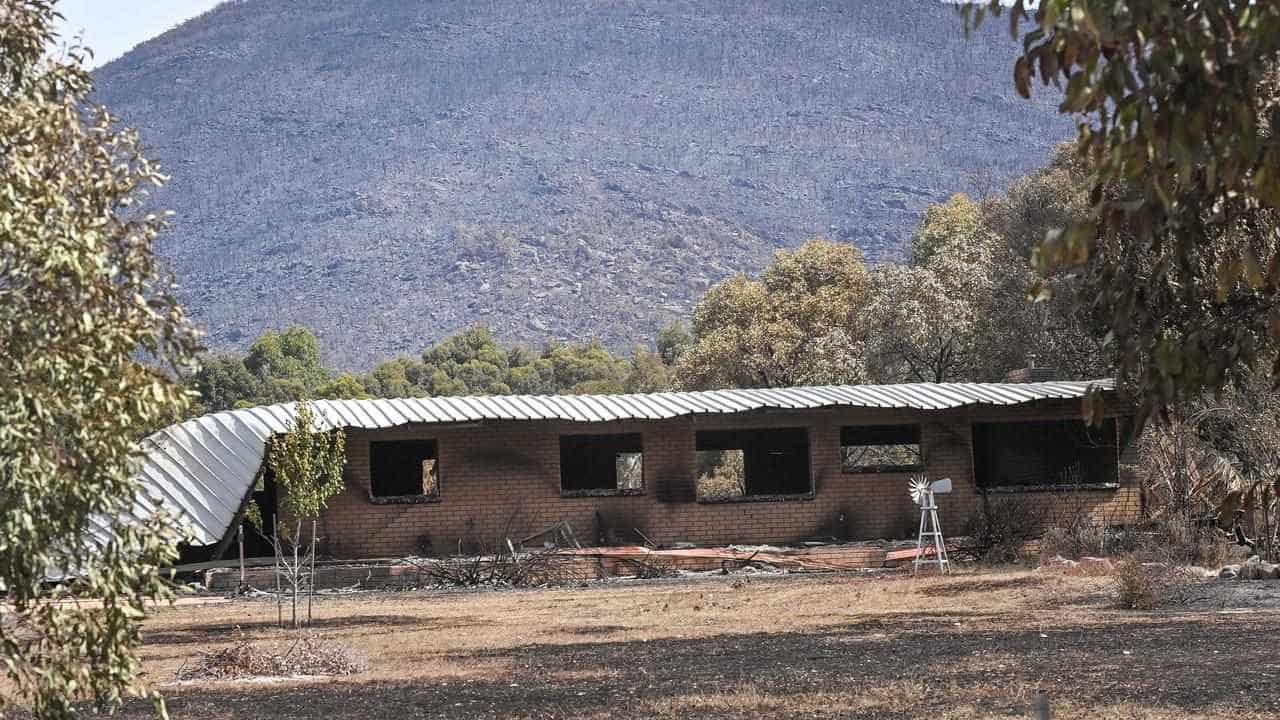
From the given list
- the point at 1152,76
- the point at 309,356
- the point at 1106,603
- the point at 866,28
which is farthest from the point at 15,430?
the point at 866,28

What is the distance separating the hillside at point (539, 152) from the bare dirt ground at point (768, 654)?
311 ft

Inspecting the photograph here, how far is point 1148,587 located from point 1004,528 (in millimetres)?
8352

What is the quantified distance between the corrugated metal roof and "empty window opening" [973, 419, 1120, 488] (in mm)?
1421

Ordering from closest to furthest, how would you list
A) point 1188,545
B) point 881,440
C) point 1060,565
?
point 1188,545 < point 1060,565 < point 881,440

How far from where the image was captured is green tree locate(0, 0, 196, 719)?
22.0ft

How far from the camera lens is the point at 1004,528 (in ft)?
84.8

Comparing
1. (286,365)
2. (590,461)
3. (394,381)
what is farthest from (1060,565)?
(286,365)

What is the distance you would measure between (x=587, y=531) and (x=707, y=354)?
25.7m

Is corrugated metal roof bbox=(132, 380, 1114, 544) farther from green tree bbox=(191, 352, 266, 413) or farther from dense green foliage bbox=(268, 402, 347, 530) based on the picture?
green tree bbox=(191, 352, 266, 413)

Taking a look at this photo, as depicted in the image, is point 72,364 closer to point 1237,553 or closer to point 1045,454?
point 1237,553

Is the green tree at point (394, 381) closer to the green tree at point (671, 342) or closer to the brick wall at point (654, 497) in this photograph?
the green tree at point (671, 342)

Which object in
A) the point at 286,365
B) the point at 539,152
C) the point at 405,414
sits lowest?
the point at 405,414

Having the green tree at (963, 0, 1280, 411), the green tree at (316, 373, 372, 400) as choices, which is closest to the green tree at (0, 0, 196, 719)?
the green tree at (963, 0, 1280, 411)

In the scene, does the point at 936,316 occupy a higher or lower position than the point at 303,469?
higher
